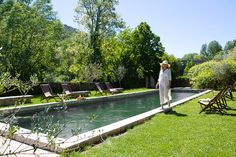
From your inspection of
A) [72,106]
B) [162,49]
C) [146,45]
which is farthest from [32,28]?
[162,49]

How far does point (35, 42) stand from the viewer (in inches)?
901

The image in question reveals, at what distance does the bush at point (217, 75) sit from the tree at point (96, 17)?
10243 millimetres

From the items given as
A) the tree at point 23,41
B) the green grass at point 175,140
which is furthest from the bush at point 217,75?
the green grass at point 175,140

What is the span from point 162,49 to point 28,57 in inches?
719

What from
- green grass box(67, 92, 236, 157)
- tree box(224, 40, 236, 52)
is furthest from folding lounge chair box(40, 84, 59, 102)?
tree box(224, 40, 236, 52)

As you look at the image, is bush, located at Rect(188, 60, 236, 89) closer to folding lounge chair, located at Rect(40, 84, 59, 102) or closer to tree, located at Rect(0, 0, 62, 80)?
tree, located at Rect(0, 0, 62, 80)

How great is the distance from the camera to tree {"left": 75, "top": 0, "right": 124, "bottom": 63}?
94.2 feet

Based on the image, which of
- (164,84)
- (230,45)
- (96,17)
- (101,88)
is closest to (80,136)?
(164,84)

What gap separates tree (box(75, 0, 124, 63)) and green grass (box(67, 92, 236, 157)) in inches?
844

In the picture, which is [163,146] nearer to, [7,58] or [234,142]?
[234,142]

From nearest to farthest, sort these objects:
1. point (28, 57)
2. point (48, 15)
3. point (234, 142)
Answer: point (234, 142) → point (28, 57) → point (48, 15)

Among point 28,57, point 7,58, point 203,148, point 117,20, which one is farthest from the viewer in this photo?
point 117,20

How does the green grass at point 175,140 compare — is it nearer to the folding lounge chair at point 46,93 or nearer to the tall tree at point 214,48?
the folding lounge chair at point 46,93

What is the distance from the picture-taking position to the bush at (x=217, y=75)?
77.5 ft
